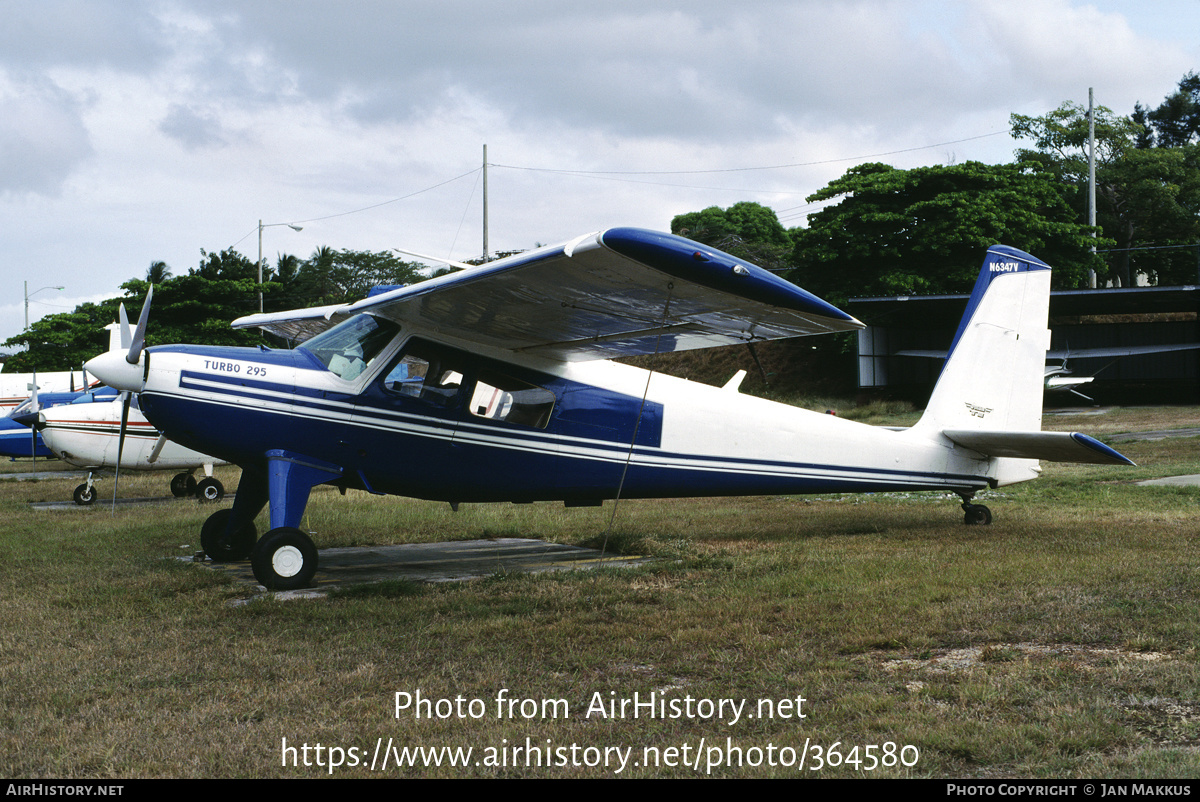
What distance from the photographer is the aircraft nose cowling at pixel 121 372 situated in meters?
6.87

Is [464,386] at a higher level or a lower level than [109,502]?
higher

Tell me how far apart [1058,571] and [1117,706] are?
302 centimetres

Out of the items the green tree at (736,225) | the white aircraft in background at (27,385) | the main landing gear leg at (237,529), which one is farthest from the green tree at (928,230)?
the white aircraft in background at (27,385)

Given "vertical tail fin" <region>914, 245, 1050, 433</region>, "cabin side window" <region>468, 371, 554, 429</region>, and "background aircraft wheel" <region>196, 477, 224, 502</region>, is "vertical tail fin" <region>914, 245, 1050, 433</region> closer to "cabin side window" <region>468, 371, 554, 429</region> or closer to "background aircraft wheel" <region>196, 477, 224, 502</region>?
"cabin side window" <region>468, 371, 554, 429</region>

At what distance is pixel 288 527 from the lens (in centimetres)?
671

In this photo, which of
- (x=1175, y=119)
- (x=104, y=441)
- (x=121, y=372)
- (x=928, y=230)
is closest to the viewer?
(x=121, y=372)

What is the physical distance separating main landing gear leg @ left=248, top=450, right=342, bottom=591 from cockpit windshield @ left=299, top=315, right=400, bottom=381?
801 millimetres

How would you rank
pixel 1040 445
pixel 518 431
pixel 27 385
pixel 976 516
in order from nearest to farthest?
pixel 518 431 → pixel 1040 445 → pixel 976 516 → pixel 27 385

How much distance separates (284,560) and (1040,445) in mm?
6982

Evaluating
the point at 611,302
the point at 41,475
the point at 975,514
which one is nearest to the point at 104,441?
the point at 41,475

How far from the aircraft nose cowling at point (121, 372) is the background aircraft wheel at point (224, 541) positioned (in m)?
1.87

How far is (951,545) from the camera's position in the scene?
25.4 ft

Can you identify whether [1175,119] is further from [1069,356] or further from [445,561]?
[445,561]
